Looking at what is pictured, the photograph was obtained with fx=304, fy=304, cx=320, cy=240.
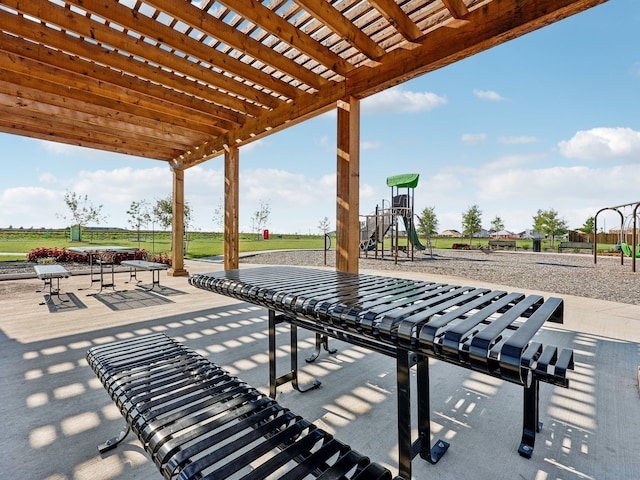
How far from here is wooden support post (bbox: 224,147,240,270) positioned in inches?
210

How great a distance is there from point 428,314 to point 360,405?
1.08m

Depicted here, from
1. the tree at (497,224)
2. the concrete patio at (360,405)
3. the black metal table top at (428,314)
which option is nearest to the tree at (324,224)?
the tree at (497,224)

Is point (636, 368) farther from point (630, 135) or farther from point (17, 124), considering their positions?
point (630, 135)

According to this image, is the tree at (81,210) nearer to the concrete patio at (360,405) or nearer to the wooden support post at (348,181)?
the concrete patio at (360,405)

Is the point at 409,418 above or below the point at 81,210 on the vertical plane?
below

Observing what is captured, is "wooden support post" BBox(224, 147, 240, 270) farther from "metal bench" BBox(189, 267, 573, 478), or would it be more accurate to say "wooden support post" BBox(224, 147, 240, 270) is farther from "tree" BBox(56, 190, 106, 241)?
"tree" BBox(56, 190, 106, 241)

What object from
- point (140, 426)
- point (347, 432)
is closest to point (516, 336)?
point (347, 432)

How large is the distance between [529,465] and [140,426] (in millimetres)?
1673

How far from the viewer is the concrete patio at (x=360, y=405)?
141cm

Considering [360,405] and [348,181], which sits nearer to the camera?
[360,405]

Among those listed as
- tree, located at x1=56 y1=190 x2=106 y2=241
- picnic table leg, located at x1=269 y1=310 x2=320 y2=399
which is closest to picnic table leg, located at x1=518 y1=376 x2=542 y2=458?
picnic table leg, located at x1=269 y1=310 x2=320 y2=399

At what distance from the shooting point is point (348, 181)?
125 inches

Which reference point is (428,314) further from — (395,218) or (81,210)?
(81,210)

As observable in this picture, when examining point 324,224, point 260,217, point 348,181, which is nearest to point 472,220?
point 324,224
